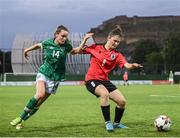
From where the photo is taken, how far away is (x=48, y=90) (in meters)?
10.7

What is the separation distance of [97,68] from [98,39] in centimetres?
12376

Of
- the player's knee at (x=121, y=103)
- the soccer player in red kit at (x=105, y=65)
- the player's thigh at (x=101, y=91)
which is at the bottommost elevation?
the player's knee at (x=121, y=103)

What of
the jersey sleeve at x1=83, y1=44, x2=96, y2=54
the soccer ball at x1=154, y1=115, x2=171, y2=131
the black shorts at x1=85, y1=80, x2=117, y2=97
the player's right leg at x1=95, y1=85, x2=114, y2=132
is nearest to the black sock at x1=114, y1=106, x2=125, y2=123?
the black shorts at x1=85, y1=80, x2=117, y2=97

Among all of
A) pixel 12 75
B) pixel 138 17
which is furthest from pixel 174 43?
pixel 12 75

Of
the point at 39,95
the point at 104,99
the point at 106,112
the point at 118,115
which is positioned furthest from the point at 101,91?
the point at 39,95

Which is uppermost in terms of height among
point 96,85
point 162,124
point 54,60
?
point 54,60

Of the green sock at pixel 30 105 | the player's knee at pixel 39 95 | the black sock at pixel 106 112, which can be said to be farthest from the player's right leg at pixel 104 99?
the green sock at pixel 30 105

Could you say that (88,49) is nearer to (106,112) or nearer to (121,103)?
(121,103)

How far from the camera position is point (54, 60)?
1060 centimetres

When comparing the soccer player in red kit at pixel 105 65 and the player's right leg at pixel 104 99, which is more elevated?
the soccer player in red kit at pixel 105 65

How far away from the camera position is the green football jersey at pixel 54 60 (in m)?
10.6

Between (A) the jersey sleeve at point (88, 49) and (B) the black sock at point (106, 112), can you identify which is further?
(A) the jersey sleeve at point (88, 49)

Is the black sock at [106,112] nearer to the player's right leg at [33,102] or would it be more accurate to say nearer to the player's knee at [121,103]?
the player's knee at [121,103]

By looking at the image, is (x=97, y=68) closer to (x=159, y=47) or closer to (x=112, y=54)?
(x=112, y=54)
